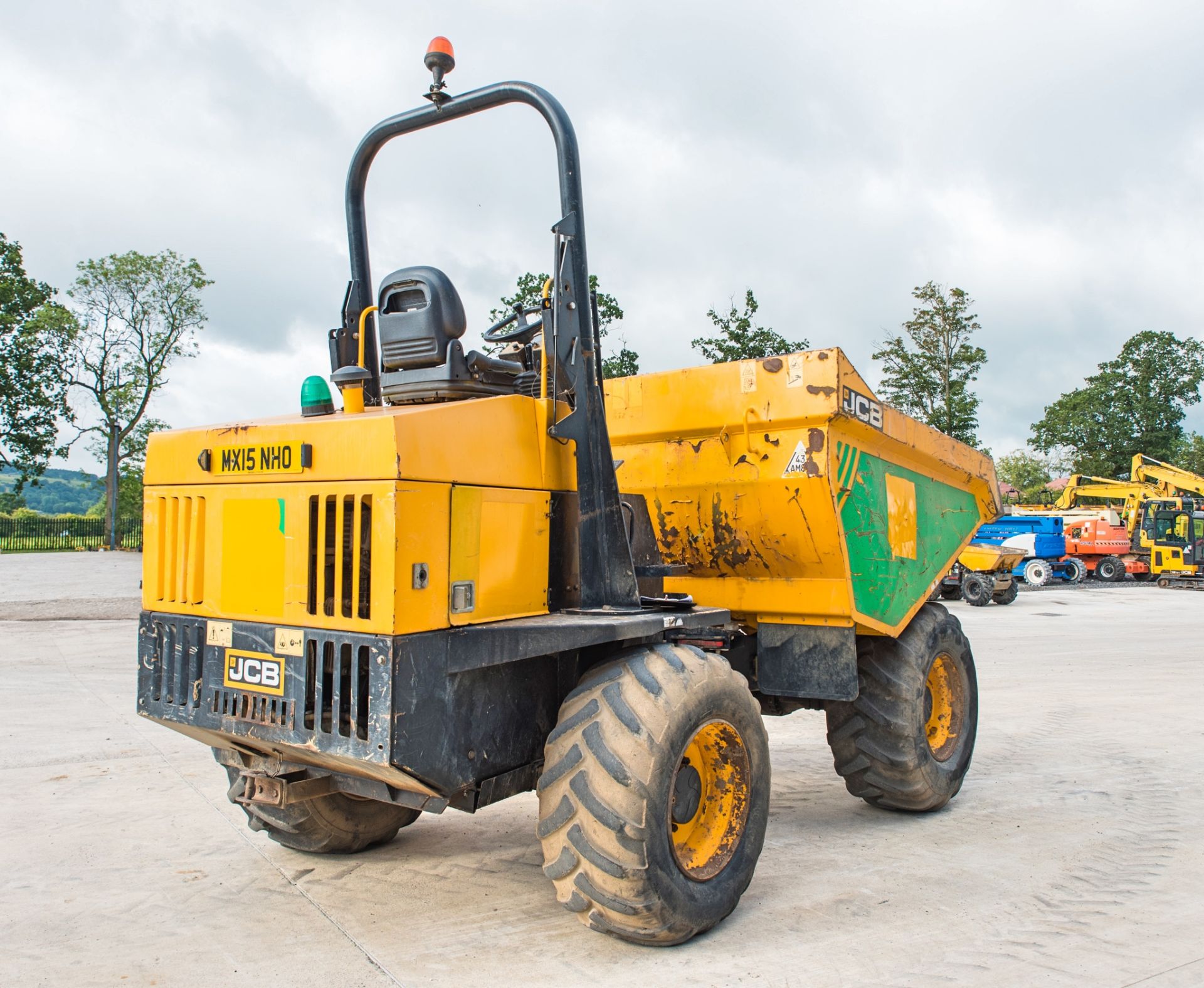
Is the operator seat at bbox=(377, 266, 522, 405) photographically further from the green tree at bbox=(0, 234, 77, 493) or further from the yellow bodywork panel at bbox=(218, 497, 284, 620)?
the green tree at bbox=(0, 234, 77, 493)

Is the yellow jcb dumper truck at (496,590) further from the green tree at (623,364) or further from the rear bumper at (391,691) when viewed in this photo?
the green tree at (623,364)

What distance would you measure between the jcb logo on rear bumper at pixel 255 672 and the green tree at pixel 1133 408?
6550cm

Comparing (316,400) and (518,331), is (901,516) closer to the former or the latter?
(518,331)

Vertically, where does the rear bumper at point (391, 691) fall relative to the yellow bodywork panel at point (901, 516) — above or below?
below

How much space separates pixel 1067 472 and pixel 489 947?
70.9 m

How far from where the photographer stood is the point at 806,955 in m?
3.61

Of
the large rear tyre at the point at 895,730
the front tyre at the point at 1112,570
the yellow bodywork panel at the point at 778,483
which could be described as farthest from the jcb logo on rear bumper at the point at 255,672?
the front tyre at the point at 1112,570

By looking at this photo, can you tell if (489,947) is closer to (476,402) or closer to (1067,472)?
(476,402)

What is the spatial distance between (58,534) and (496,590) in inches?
1668

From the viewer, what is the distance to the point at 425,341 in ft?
12.5

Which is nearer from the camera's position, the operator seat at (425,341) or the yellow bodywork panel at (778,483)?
the operator seat at (425,341)

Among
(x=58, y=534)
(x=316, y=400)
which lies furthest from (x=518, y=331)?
(x=58, y=534)

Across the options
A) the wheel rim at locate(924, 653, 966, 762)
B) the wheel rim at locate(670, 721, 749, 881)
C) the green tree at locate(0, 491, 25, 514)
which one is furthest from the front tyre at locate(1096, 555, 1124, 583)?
the green tree at locate(0, 491, 25, 514)

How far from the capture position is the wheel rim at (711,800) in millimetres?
3895
